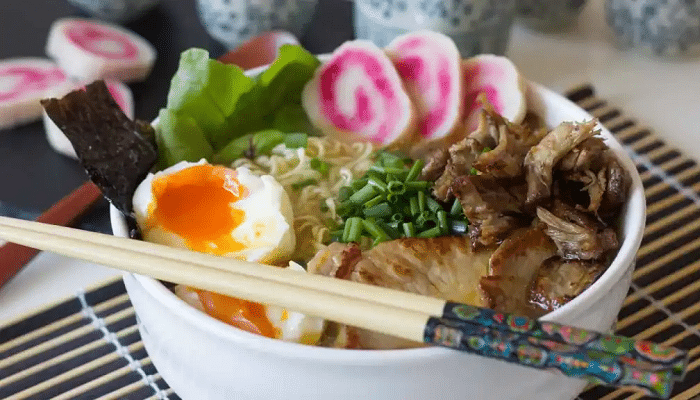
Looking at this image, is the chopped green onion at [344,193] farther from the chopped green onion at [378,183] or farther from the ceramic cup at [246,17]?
the ceramic cup at [246,17]

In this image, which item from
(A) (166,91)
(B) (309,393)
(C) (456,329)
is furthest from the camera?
(A) (166,91)

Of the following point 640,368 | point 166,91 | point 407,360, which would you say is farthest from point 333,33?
point 640,368

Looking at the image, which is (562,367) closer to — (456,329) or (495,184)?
(456,329)

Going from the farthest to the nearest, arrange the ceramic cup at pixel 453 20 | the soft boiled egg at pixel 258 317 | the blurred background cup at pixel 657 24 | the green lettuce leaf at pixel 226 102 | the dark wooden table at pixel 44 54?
the blurred background cup at pixel 657 24
the ceramic cup at pixel 453 20
the dark wooden table at pixel 44 54
the green lettuce leaf at pixel 226 102
the soft boiled egg at pixel 258 317

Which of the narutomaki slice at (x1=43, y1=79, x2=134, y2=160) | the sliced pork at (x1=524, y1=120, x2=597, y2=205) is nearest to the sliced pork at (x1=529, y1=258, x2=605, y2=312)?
the sliced pork at (x1=524, y1=120, x2=597, y2=205)

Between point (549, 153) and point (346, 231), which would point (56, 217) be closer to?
point (346, 231)

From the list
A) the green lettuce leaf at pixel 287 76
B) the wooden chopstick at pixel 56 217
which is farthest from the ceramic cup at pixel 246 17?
the wooden chopstick at pixel 56 217
